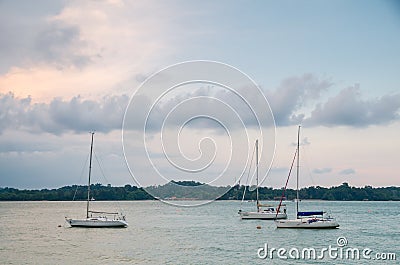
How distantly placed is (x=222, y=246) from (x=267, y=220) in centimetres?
3605

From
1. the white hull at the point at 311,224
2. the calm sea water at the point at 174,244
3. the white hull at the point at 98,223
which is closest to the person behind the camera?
the calm sea water at the point at 174,244

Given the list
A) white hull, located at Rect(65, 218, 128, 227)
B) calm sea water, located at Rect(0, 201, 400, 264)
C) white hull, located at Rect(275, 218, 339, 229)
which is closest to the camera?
calm sea water, located at Rect(0, 201, 400, 264)

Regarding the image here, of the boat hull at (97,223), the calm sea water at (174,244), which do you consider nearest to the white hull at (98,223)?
the boat hull at (97,223)

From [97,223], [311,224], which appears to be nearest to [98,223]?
[97,223]

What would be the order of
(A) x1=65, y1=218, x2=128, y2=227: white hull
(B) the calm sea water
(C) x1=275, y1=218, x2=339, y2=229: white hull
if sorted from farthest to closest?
A: (A) x1=65, y1=218, x2=128, y2=227: white hull < (C) x1=275, y1=218, x2=339, y2=229: white hull < (B) the calm sea water

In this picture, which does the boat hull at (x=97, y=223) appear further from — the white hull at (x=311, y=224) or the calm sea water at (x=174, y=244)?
the white hull at (x=311, y=224)

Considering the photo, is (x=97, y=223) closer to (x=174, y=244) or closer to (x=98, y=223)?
(x=98, y=223)

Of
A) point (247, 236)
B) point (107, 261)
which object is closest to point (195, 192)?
point (247, 236)

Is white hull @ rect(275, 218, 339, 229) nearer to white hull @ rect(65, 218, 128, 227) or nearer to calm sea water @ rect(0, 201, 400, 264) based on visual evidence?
calm sea water @ rect(0, 201, 400, 264)

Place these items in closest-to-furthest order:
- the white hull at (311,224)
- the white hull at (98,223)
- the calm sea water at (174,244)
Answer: the calm sea water at (174,244) < the white hull at (311,224) < the white hull at (98,223)

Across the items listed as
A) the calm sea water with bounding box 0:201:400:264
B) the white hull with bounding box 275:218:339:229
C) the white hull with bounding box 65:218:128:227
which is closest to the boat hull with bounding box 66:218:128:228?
the white hull with bounding box 65:218:128:227

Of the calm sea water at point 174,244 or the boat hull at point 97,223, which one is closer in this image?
the calm sea water at point 174,244

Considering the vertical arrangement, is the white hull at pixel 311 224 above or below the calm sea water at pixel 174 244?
above

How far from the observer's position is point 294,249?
50188 millimetres
